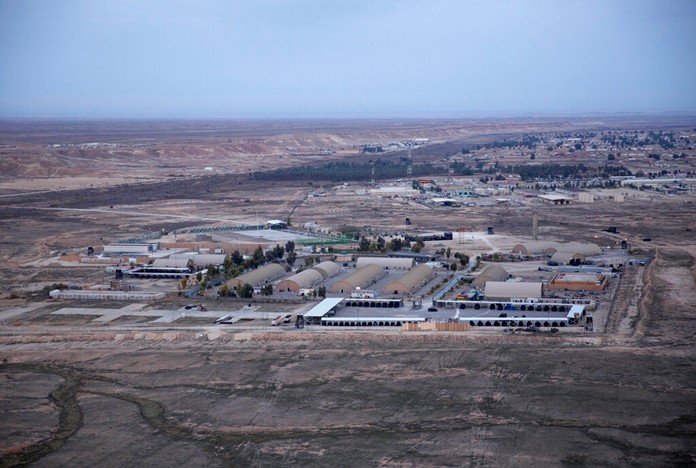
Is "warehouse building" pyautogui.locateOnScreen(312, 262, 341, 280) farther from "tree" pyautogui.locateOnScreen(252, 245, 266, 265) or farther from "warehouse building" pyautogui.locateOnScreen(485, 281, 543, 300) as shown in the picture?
"warehouse building" pyautogui.locateOnScreen(485, 281, 543, 300)

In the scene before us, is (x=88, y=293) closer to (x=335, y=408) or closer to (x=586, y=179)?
(x=335, y=408)

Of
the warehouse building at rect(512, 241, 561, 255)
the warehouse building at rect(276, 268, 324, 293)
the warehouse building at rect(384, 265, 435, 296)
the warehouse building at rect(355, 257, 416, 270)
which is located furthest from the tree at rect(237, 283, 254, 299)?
the warehouse building at rect(512, 241, 561, 255)

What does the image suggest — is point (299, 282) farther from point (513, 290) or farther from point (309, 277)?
point (513, 290)

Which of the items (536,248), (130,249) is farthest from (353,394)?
(130,249)

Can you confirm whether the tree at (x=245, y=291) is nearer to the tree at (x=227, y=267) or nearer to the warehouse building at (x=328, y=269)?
the tree at (x=227, y=267)

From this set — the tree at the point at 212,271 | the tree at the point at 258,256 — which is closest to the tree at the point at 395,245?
the tree at the point at 258,256

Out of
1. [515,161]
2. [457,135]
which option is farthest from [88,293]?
[457,135]

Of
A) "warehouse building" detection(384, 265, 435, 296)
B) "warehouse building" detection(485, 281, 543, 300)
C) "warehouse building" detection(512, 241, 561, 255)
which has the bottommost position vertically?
"warehouse building" detection(512, 241, 561, 255)
